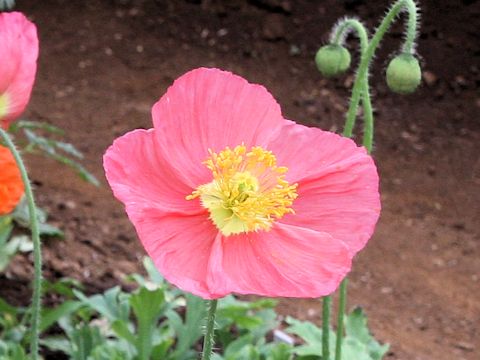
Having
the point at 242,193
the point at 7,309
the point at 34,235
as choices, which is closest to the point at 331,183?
the point at 242,193

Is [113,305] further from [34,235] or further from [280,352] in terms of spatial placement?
[34,235]

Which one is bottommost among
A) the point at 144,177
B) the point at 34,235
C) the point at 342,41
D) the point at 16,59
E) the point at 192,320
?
the point at 192,320

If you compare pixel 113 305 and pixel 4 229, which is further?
pixel 4 229

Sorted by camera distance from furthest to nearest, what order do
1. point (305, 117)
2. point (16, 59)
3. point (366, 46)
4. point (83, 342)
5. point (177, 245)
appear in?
point (305, 117) < point (83, 342) < point (366, 46) < point (16, 59) < point (177, 245)

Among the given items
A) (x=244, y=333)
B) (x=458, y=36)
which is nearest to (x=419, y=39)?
(x=458, y=36)

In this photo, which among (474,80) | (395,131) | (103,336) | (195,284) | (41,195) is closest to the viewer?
(195,284)

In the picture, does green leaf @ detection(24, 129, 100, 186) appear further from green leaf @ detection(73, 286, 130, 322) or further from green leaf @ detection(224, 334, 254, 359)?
green leaf @ detection(224, 334, 254, 359)

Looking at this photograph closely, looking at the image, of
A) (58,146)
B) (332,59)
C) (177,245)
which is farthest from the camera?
(58,146)

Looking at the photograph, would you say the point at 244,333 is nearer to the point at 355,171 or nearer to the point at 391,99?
the point at 355,171
